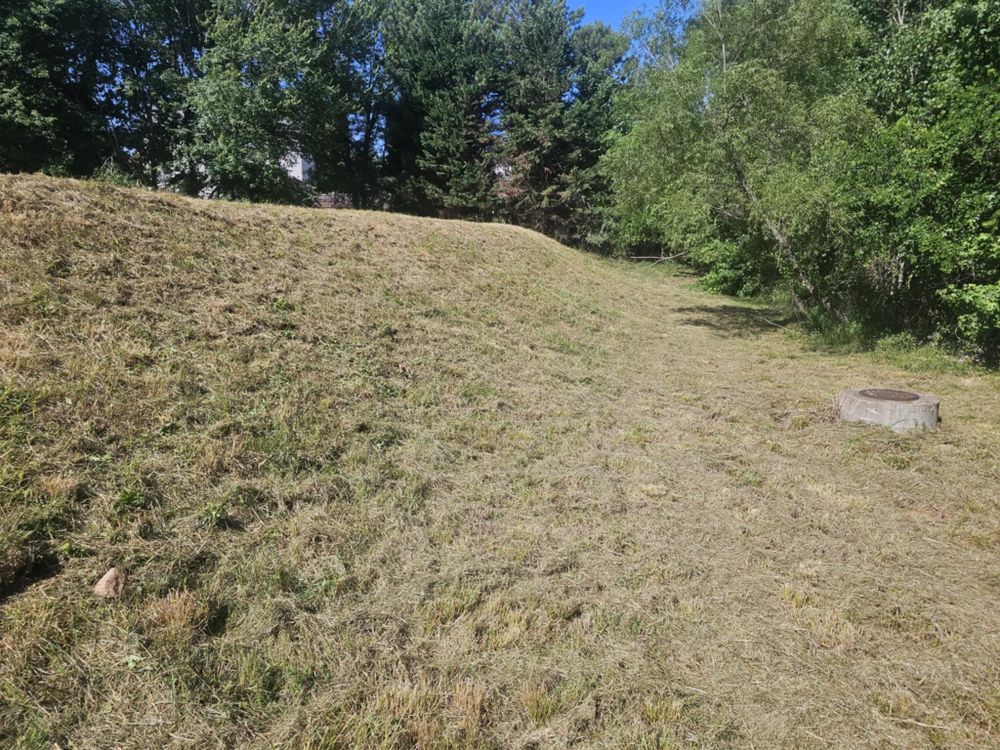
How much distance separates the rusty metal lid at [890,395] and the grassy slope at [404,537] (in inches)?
20.2

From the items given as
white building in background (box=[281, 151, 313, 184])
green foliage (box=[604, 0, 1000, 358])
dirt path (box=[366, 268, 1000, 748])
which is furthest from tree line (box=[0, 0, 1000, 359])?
dirt path (box=[366, 268, 1000, 748])

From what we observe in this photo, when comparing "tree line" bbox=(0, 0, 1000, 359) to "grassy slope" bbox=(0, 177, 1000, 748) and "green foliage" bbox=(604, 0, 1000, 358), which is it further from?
"grassy slope" bbox=(0, 177, 1000, 748)

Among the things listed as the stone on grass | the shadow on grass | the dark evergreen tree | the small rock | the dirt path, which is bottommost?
the dirt path

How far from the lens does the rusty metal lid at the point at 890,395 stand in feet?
19.4

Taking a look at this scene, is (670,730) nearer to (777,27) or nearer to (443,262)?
(443,262)

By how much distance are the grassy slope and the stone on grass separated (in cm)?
22

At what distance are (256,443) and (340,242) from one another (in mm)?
5485

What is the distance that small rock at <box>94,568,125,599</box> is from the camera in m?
2.43

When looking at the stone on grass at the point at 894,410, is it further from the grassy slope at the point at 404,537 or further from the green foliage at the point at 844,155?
the green foliage at the point at 844,155

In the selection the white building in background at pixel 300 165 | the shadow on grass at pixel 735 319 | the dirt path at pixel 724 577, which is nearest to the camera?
the dirt path at pixel 724 577

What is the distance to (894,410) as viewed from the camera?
575 centimetres

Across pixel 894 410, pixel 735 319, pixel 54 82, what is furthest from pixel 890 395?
pixel 54 82

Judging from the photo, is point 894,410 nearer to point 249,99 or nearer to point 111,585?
point 111,585

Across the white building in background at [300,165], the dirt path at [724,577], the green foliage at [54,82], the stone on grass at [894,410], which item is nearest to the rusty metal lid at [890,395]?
the stone on grass at [894,410]
